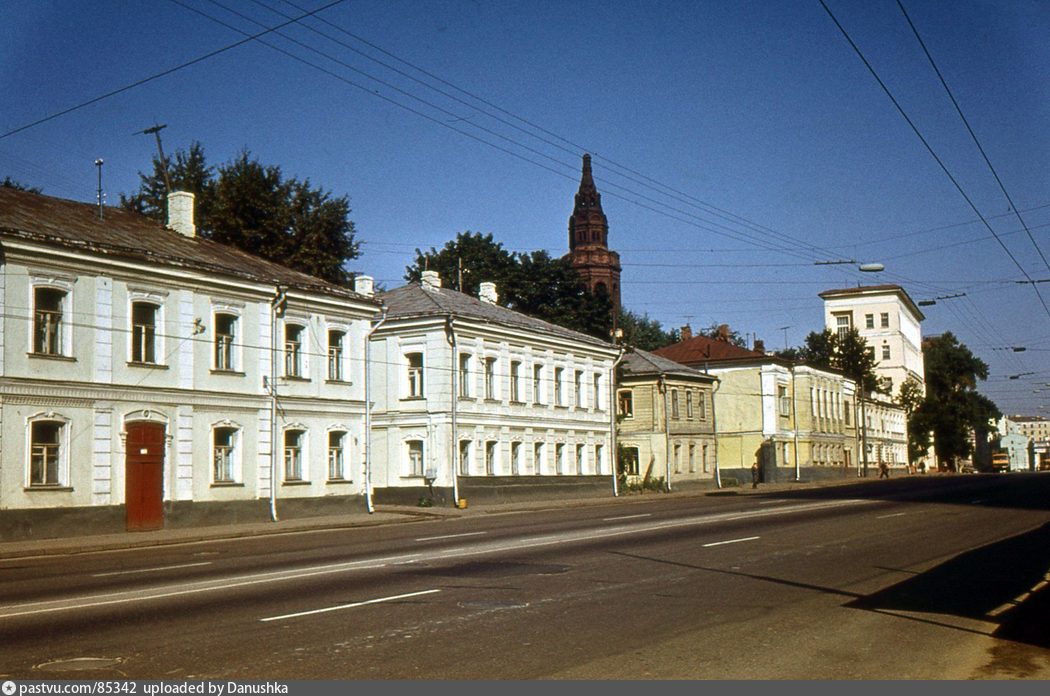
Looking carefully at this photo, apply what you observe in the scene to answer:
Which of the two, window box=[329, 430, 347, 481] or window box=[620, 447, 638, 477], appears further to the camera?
window box=[620, 447, 638, 477]

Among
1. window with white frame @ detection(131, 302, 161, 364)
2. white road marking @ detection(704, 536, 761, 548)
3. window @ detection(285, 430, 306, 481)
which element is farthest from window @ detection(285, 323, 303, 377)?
white road marking @ detection(704, 536, 761, 548)

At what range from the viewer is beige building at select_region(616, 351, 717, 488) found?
192ft

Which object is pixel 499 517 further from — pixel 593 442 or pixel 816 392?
pixel 816 392

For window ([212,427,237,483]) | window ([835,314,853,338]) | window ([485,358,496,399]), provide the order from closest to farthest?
window ([212,427,237,483]) < window ([485,358,496,399]) < window ([835,314,853,338])

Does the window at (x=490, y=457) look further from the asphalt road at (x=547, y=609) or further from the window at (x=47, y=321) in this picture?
the asphalt road at (x=547, y=609)

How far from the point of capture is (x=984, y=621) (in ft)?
36.7

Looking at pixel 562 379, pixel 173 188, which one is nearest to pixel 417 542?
pixel 562 379

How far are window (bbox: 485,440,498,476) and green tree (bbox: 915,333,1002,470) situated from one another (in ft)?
244

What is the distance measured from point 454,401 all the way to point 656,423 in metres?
20.6

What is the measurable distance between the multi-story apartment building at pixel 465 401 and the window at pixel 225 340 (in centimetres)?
784

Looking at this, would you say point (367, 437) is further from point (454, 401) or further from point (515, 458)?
point (515, 458)

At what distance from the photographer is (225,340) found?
31531mm

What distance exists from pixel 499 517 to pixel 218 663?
25041mm

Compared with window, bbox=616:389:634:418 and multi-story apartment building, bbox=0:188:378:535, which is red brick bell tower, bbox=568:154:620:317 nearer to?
window, bbox=616:389:634:418
